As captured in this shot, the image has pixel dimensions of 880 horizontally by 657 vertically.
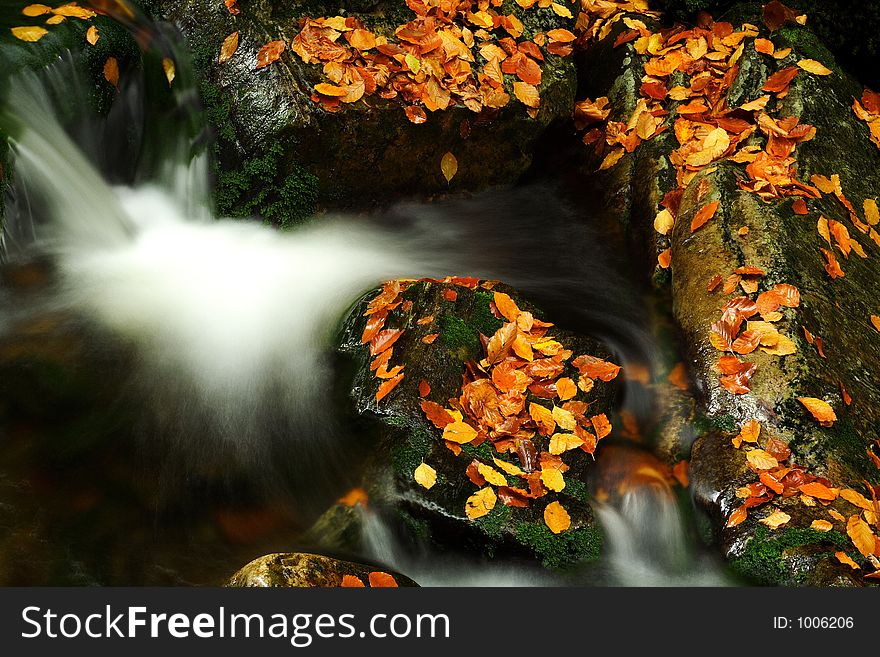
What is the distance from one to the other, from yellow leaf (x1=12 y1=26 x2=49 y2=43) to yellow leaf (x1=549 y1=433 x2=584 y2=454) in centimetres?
404

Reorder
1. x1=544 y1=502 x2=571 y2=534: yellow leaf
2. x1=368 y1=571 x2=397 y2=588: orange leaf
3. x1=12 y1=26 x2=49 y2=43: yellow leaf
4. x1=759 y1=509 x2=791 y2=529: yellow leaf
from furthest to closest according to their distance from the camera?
x1=12 y1=26 x2=49 y2=43: yellow leaf < x1=544 y1=502 x2=571 y2=534: yellow leaf < x1=759 y1=509 x2=791 y2=529: yellow leaf < x1=368 y1=571 x2=397 y2=588: orange leaf

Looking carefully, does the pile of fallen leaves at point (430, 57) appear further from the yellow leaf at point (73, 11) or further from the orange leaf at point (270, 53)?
the yellow leaf at point (73, 11)

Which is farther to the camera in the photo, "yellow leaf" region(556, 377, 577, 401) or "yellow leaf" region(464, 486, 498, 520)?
"yellow leaf" region(556, 377, 577, 401)

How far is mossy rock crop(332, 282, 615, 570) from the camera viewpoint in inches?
150

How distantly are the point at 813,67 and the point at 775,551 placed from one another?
145 inches

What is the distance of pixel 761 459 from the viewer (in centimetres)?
396

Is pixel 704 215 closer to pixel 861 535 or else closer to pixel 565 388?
pixel 565 388

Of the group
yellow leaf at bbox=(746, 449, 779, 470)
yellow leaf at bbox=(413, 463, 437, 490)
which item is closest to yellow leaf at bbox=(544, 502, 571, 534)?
yellow leaf at bbox=(413, 463, 437, 490)

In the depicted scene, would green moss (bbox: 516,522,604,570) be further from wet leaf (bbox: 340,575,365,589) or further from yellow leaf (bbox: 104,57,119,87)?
yellow leaf (bbox: 104,57,119,87)

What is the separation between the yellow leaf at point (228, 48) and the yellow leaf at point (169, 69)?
328 millimetres

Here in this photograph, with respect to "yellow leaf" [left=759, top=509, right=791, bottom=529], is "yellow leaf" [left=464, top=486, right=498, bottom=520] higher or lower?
lower

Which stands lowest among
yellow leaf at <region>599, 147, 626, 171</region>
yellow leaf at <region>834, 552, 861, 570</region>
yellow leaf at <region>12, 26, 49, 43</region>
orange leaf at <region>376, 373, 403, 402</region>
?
yellow leaf at <region>834, 552, 861, 570</region>

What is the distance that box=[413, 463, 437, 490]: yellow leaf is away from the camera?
3.86 meters

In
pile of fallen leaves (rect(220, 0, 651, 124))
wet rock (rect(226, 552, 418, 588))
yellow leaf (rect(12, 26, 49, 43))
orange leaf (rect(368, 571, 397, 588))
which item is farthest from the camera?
pile of fallen leaves (rect(220, 0, 651, 124))
